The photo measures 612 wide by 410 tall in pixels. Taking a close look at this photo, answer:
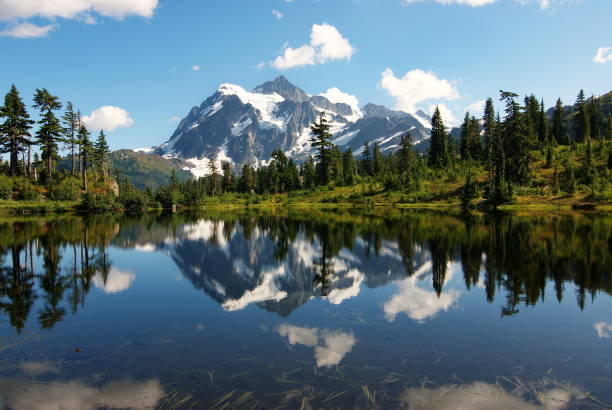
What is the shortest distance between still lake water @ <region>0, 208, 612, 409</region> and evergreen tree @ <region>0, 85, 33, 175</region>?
72.0m

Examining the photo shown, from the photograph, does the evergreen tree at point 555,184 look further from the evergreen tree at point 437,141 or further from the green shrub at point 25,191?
the green shrub at point 25,191

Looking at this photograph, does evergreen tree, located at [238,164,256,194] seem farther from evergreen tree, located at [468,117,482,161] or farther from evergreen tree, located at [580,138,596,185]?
evergreen tree, located at [580,138,596,185]

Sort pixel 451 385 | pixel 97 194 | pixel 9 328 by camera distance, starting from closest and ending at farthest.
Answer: pixel 451 385
pixel 9 328
pixel 97 194

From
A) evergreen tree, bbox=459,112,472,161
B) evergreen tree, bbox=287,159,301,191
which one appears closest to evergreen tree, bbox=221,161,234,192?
evergreen tree, bbox=287,159,301,191

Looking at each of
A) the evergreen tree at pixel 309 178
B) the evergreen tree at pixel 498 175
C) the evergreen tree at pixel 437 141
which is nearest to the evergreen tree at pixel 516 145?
the evergreen tree at pixel 498 175

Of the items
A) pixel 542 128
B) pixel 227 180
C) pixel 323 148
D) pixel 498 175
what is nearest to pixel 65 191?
pixel 323 148

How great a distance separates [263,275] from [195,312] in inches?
272

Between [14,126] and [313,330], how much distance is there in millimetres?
95660

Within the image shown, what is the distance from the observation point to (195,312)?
1549cm

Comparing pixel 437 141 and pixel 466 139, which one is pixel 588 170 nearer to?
pixel 466 139

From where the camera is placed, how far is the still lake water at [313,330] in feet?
28.9

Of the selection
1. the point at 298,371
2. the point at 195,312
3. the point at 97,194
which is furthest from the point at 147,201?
the point at 298,371

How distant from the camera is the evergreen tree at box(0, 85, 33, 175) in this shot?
80812 mm

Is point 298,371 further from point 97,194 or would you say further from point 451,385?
point 97,194
